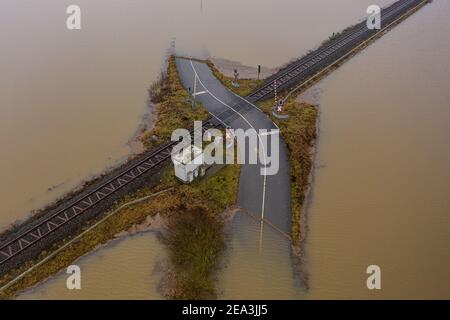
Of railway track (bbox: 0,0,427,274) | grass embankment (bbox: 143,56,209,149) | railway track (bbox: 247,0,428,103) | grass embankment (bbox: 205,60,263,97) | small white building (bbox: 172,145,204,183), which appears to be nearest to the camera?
railway track (bbox: 0,0,427,274)

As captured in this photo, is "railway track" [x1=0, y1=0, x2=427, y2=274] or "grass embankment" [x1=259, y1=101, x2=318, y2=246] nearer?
"railway track" [x1=0, y1=0, x2=427, y2=274]

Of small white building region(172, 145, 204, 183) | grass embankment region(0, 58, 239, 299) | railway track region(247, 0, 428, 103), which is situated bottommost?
grass embankment region(0, 58, 239, 299)

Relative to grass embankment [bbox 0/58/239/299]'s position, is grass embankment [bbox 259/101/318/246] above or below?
Answer: above

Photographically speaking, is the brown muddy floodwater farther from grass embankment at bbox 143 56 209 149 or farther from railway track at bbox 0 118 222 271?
railway track at bbox 0 118 222 271

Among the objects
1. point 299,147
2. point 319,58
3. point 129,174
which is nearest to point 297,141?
point 299,147

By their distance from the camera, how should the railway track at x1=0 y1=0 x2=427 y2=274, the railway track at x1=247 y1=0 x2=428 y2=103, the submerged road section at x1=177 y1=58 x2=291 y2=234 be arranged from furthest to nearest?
1. the railway track at x1=247 y1=0 x2=428 y2=103
2. the submerged road section at x1=177 y1=58 x2=291 y2=234
3. the railway track at x1=0 y1=0 x2=427 y2=274

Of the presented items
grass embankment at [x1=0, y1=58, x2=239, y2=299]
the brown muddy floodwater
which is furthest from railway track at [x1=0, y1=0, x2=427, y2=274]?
the brown muddy floodwater

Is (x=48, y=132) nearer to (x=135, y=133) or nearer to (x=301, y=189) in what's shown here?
(x=135, y=133)
